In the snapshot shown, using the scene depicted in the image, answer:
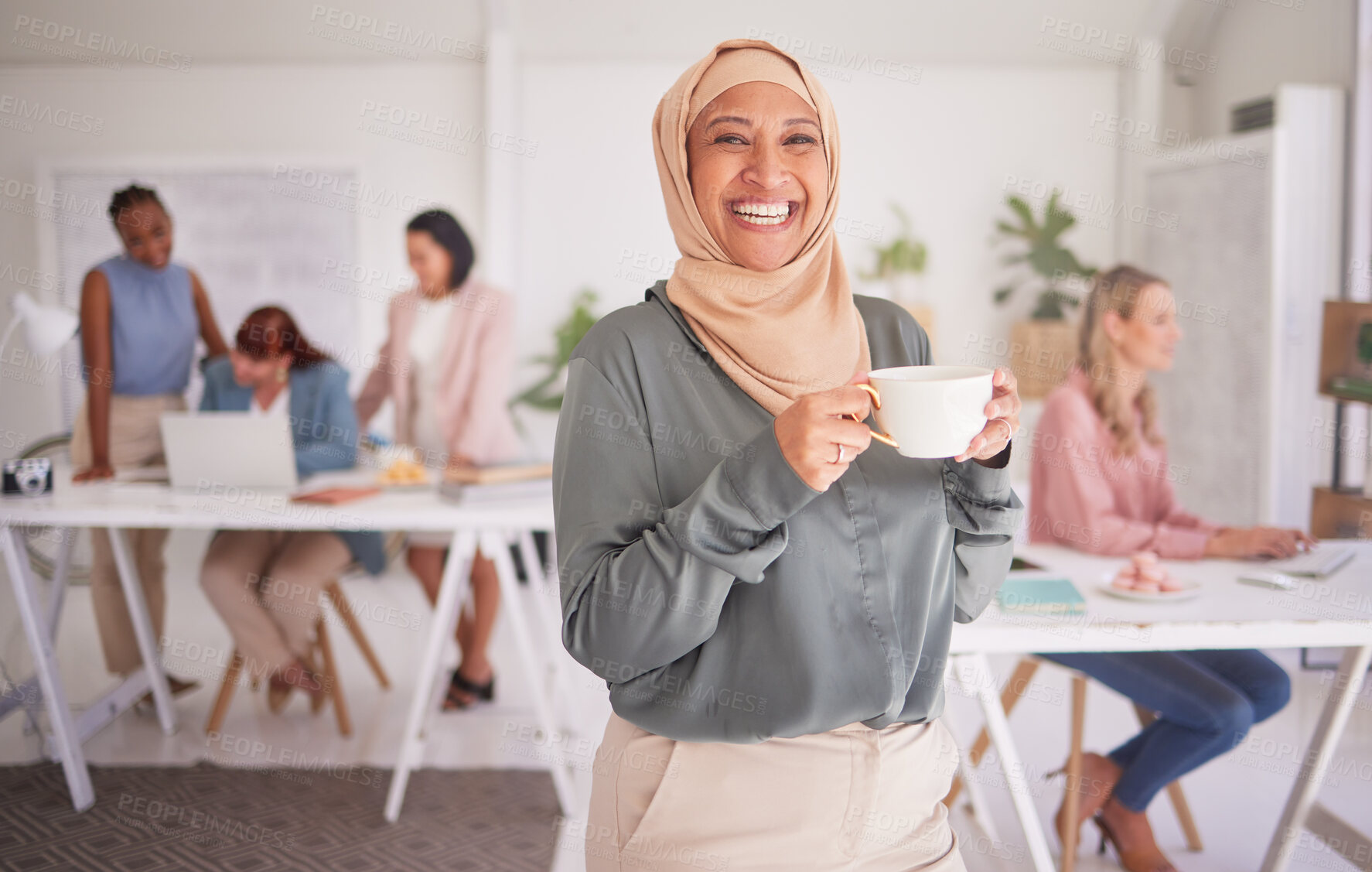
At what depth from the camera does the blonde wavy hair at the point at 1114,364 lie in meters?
2.51

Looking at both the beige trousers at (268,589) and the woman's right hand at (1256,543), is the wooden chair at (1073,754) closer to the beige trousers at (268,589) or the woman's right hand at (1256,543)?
the woman's right hand at (1256,543)

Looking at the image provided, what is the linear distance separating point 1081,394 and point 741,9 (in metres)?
4.00

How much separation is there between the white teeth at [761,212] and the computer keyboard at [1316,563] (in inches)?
61.9

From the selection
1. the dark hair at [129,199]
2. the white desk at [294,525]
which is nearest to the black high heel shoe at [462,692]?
the white desk at [294,525]

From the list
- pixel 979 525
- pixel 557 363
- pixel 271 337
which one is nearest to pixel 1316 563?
pixel 979 525

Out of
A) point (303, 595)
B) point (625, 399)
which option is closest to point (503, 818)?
point (303, 595)

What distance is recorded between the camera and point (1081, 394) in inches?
98.9

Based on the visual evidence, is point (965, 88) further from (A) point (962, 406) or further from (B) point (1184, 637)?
(A) point (962, 406)

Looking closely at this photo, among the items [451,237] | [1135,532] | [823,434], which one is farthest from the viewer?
[451,237]

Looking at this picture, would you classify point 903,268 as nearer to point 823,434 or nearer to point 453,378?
point 453,378

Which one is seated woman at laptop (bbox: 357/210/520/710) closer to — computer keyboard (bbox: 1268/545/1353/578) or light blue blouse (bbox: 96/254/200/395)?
light blue blouse (bbox: 96/254/200/395)

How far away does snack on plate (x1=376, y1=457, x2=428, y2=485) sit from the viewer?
113 inches

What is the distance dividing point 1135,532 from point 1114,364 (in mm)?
488

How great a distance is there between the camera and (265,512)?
8.30ft
